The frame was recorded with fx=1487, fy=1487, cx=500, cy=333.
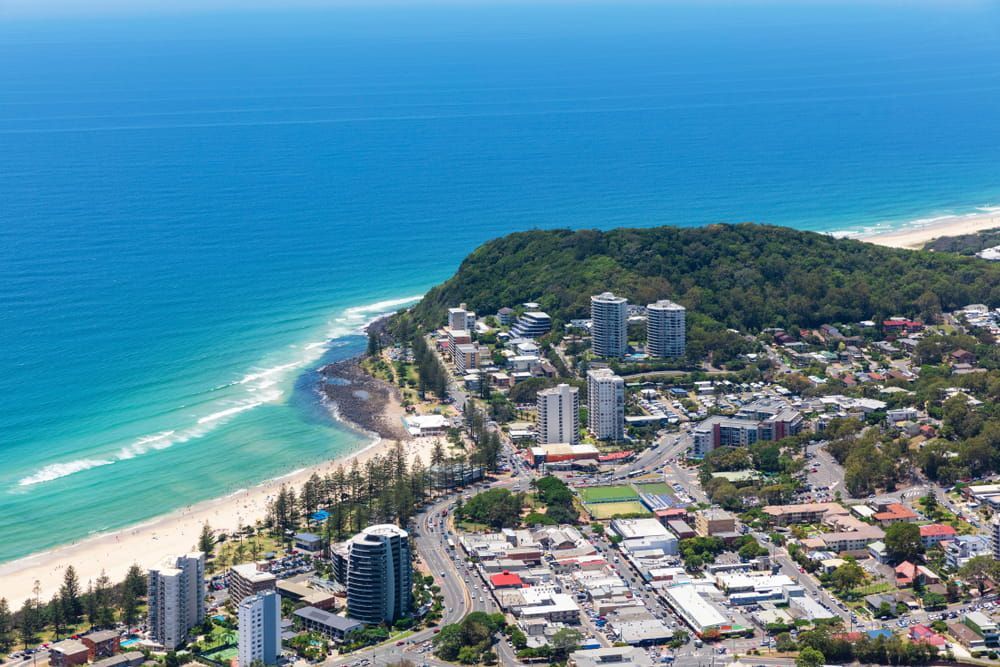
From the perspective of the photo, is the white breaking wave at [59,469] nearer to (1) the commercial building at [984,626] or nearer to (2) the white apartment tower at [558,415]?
(2) the white apartment tower at [558,415]

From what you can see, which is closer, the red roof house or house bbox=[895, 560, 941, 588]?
house bbox=[895, 560, 941, 588]

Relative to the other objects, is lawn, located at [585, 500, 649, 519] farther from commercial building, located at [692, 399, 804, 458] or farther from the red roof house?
the red roof house

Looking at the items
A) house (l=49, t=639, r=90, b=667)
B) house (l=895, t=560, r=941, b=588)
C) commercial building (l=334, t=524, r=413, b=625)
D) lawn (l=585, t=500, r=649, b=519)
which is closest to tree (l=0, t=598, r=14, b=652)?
house (l=49, t=639, r=90, b=667)

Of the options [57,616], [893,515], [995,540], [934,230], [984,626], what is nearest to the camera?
[984,626]

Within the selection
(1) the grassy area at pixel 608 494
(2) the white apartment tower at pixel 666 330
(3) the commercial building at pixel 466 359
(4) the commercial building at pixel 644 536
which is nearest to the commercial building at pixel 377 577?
(4) the commercial building at pixel 644 536

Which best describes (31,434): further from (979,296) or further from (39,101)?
(39,101)

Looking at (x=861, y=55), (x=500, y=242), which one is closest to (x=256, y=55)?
(x=861, y=55)

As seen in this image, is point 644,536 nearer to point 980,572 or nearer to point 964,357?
point 980,572

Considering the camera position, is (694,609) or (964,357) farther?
(964,357)

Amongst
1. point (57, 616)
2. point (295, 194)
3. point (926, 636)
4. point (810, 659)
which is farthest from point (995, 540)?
point (295, 194)
